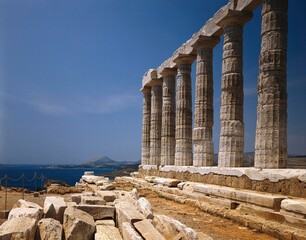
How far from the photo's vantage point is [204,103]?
1883cm

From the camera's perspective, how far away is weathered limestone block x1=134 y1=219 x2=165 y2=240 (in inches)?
248

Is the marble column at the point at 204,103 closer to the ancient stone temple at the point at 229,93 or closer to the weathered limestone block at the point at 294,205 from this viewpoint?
the ancient stone temple at the point at 229,93

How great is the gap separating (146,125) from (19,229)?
2306 centimetres

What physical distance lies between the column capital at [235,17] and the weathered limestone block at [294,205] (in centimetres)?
930

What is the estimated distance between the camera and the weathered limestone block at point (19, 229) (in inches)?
238

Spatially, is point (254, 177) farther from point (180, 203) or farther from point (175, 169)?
point (175, 169)

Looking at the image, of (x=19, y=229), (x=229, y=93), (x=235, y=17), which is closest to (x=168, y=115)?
(x=229, y=93)

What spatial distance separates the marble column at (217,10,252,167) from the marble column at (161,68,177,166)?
310 inches

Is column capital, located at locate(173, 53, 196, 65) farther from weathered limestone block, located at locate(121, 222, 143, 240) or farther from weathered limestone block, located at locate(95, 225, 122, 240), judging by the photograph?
weathered limestone block, located at locate(121, 222, 143, 240)

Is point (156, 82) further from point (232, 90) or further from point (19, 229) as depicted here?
point (19, 229)

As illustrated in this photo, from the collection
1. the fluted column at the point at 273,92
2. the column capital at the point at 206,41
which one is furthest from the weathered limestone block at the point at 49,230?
the column capital at the point at 206,41

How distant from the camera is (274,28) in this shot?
Answer: 13234mm

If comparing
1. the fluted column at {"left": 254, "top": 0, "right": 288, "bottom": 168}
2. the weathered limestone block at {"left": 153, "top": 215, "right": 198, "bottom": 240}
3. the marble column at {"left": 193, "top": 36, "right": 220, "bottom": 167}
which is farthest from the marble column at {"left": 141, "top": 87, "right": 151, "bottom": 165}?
the weathered limestone block at {"left": 153, "top": 215, "right": 198, "bottom": 240}

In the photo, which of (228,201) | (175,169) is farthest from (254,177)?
(175,169)
